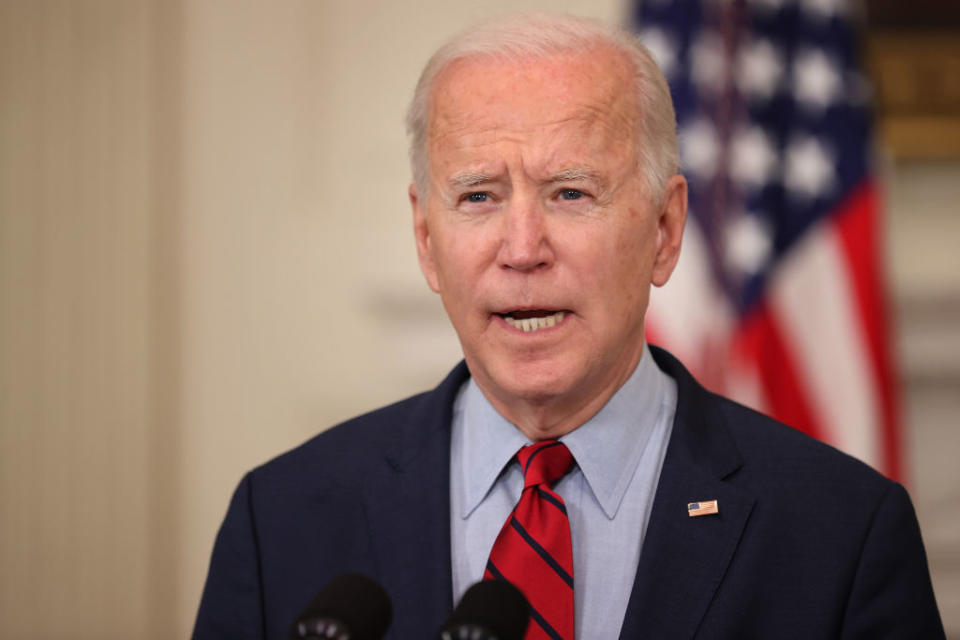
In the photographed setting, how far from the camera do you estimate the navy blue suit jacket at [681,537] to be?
1.46 m

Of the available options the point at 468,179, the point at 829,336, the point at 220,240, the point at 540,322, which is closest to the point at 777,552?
the point at 540,322

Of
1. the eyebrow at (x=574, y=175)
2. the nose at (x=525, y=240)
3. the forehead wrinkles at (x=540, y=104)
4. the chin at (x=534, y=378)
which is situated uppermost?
the forehead wrinkles at (x=540, y=104)

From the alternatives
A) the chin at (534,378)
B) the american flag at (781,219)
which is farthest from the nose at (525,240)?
the american flag at (781,219)

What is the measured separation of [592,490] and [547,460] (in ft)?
0.27

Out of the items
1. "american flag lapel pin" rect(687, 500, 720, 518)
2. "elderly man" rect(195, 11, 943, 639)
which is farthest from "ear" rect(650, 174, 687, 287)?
"american flag lapel pin" rect(687, 500, 720, 518)

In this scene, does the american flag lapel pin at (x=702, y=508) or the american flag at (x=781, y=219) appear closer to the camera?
the american flag lapel pin at (x=702, y=508)

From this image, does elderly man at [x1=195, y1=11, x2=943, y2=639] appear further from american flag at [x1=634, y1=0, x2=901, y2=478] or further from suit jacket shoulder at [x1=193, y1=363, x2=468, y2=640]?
american flag at [x1=634, y1=0, x2=901, y2=478]

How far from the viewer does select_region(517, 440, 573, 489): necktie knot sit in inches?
61.3

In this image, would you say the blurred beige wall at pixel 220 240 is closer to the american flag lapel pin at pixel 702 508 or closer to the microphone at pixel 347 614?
the american flag lapel pin at pixel 702 508

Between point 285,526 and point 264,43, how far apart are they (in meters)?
2.49

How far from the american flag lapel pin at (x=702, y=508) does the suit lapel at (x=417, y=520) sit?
374mm

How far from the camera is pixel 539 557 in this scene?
1.47 m

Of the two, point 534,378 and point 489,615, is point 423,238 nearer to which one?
point 534,378

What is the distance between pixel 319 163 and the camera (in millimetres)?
3666
